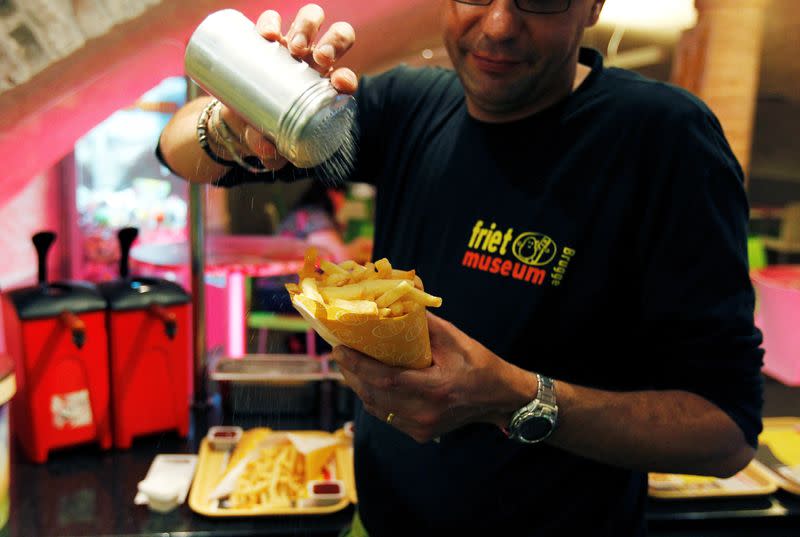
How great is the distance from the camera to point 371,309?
92 centimetres

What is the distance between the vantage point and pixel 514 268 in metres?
1.31

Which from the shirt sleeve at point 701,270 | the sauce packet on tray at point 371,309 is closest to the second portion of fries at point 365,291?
the sauce packet on tray at point 371,309

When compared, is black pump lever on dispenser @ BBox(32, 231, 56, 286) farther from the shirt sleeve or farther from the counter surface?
the shirt sleeve

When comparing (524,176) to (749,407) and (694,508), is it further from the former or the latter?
(694,508)

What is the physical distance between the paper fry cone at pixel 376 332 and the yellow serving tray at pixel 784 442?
1568 mm

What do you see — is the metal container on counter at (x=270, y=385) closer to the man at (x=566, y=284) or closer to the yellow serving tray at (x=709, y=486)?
the man at (x=566, y=284)

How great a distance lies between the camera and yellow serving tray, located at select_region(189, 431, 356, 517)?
178cm

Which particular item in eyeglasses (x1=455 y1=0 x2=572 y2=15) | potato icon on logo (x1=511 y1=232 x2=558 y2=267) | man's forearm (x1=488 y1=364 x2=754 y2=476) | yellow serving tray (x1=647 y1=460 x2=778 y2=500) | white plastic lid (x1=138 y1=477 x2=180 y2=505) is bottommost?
yellow serving tray (x1=647 y1=460 x2=778 y2=500)

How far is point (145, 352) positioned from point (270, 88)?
142 cm

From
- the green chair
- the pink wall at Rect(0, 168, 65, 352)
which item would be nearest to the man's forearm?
the green chair

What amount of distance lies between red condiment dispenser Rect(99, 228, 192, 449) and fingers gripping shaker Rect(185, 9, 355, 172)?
1249 mm

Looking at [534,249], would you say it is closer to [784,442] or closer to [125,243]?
[125,243]

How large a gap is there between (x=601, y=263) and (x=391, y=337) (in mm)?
512

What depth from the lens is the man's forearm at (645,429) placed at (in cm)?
123
